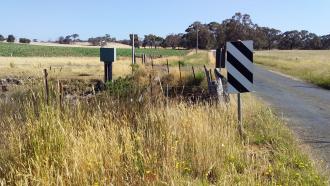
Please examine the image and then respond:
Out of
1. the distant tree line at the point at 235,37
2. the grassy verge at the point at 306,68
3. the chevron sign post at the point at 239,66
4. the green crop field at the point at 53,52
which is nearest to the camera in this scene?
the chevron sign post at the point at 239,66

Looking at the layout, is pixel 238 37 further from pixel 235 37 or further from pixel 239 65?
pixel 239 65

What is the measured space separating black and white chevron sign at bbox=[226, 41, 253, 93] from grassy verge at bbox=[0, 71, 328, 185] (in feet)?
2.38

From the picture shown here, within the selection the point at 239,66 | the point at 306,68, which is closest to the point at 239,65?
the point at 239,66

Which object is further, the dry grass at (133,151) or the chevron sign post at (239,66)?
the chevron sign post at (239,66)

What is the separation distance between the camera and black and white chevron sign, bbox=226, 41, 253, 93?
7641 millimetres

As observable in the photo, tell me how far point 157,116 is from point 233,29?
370 ft

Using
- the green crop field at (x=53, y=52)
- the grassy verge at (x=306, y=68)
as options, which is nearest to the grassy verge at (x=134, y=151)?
the grassy verge at (x=306, y=68)

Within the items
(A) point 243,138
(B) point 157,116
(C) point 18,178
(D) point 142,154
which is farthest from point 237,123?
(C) point 18,178

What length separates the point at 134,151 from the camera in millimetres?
5715

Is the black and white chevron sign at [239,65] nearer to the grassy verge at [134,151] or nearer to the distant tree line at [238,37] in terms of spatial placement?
the grassy verge at [134,151]

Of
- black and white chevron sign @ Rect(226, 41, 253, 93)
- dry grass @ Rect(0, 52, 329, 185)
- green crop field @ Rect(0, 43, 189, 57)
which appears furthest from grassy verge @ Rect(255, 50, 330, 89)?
green crop field @ Rect(0, 43, 189, 57)

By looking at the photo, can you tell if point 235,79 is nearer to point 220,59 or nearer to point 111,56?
point 220,59

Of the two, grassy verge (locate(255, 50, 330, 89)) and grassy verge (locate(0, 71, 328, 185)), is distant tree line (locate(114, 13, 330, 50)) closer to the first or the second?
grassy verge (locate(255, 50, 330, 89))

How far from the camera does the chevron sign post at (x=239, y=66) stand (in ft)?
25.1
